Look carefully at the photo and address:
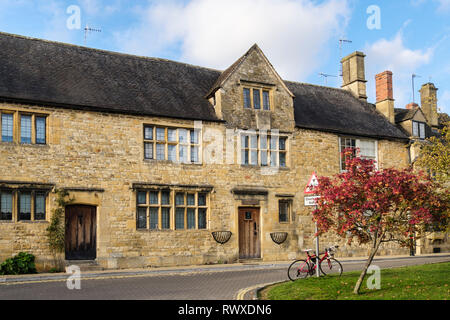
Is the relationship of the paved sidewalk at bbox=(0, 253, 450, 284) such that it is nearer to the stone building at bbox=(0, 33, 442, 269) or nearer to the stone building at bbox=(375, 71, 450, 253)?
the stone building at bbox=(0, 33, 442, 269)

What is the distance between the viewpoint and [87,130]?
20609 millimetres

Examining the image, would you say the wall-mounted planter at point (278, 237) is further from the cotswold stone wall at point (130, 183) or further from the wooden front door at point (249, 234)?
the wooden front door at point (249, 234)

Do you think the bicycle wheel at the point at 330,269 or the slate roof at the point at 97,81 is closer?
the bicycle wheel at the point at 330,269

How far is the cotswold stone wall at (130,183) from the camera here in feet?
63.2

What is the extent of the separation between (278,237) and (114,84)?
10.7 meters

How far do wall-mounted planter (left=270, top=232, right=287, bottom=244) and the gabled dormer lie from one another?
5.29 meters

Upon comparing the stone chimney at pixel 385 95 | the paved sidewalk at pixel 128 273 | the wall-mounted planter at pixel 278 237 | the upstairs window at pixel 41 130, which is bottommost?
the paved sidewalk at pixel 128 273

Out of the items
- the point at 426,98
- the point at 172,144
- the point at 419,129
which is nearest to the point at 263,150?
the point at 172,144

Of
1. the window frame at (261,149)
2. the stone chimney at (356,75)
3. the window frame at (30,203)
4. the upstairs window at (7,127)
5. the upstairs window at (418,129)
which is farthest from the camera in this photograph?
the stone chimney at (356,75)

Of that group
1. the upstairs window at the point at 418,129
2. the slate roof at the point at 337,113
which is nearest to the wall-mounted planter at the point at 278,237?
the slate roof at the point at 337,113

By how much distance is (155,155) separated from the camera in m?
22.0

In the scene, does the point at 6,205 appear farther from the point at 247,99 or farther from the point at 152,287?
the point at 247,99

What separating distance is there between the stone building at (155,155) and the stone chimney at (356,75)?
16.9ft
